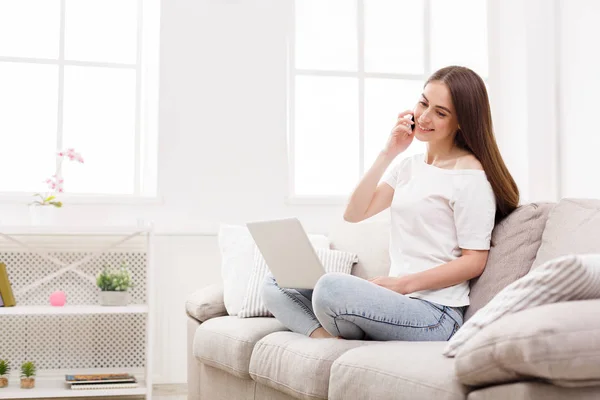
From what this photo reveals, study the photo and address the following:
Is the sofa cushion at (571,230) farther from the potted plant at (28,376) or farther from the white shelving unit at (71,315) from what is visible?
the potted plant at (28,376)

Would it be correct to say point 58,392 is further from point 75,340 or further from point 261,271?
point 261,271

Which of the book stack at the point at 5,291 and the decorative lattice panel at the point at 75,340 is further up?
the book stack at the point at 5,291

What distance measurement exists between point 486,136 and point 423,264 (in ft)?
1.39

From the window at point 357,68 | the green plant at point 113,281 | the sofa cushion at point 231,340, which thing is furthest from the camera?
the window at point 357,68

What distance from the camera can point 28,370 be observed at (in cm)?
341

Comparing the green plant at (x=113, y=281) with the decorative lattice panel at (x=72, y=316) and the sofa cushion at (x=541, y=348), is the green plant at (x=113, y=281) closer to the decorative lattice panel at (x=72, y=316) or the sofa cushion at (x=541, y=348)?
the decorative lattice panel at (x=72, y=316)

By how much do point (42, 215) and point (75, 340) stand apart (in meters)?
0.65

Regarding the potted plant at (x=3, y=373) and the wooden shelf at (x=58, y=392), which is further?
the potted plant at (x=3, y=373)

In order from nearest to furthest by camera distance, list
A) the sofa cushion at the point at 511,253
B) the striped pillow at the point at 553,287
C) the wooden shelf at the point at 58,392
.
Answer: the striped pillow at the point at 553,287 → the sofa cushion at the point at 511,253 → the wooden shelf at the point at 58,392

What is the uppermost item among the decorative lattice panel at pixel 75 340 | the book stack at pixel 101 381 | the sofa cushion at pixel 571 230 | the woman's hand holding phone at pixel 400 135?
the woman's hand holding phone at pixel 400 135

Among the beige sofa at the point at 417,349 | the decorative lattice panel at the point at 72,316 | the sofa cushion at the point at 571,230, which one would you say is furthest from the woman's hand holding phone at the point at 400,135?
the decorative lattice panel at the point at 72,316

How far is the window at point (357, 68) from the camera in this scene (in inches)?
162

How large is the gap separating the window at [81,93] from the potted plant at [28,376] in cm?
90

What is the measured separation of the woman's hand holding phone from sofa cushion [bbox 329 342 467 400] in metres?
0.74
